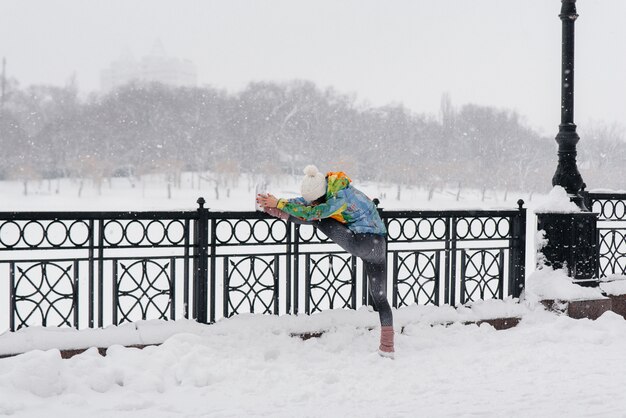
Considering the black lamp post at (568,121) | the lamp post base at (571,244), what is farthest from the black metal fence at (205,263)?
the black lamp post at (568,121)

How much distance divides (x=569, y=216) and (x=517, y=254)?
2.65 ft

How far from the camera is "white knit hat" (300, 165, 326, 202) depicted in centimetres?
579

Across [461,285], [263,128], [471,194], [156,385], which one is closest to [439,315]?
[461,285]

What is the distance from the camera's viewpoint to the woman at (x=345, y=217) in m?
5.81

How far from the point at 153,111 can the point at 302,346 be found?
11003cm

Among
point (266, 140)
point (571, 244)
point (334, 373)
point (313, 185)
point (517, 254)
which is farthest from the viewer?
point (266, 140)

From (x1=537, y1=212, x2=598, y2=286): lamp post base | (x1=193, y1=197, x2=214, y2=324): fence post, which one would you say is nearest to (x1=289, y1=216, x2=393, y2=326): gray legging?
(x1=193, y1=197, x2=214, y2=324): fence post

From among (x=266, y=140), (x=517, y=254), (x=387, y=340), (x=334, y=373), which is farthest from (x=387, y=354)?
(x=266, y=140)

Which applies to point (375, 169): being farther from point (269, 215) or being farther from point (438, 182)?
point (269, 215)

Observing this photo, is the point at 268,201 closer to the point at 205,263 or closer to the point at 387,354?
the point at 205,263

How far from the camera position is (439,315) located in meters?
7.02

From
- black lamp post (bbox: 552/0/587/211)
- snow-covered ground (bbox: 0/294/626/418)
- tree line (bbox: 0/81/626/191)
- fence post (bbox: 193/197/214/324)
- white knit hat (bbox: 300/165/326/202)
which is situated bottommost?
snow-covered ground (bbox: 0/294/626/418)

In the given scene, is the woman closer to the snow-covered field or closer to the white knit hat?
the white knit hat

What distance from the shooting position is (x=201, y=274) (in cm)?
630
